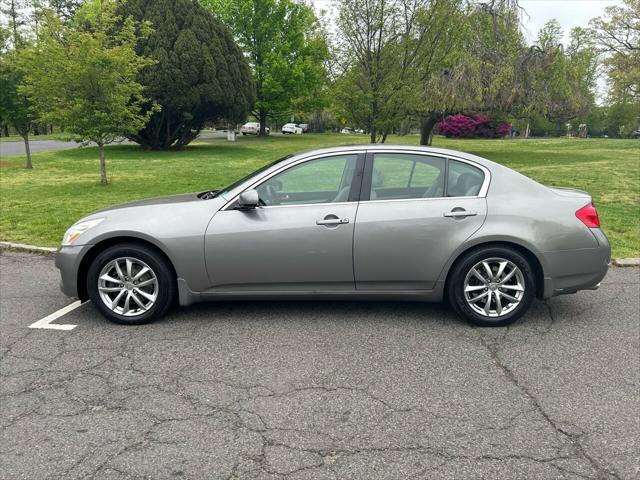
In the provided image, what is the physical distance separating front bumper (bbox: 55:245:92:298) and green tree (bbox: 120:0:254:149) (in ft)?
65.7

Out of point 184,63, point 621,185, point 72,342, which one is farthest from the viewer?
point 184,63

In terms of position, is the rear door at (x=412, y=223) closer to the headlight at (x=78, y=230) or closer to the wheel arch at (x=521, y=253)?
the wheel arch at (x=521, y=253)

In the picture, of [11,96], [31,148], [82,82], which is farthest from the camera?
[31,148]

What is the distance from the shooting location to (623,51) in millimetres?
37812

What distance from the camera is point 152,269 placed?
4148mm

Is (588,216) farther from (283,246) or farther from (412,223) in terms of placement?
(283,246)

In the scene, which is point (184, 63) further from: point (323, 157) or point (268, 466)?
point (268, 466)

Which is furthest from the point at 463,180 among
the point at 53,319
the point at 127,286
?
the point at 53,319

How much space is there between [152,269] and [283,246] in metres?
1.12

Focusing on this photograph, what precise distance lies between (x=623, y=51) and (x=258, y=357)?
145 feet

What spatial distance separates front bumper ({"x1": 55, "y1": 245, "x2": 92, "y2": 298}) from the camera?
4164mm

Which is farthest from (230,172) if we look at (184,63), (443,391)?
(443,391)

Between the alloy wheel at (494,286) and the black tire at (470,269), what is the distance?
0.08ft

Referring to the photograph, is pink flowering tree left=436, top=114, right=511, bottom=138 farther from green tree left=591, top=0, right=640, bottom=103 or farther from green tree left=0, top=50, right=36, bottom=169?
green tree left=0, top=50, right=36, bottom=169
